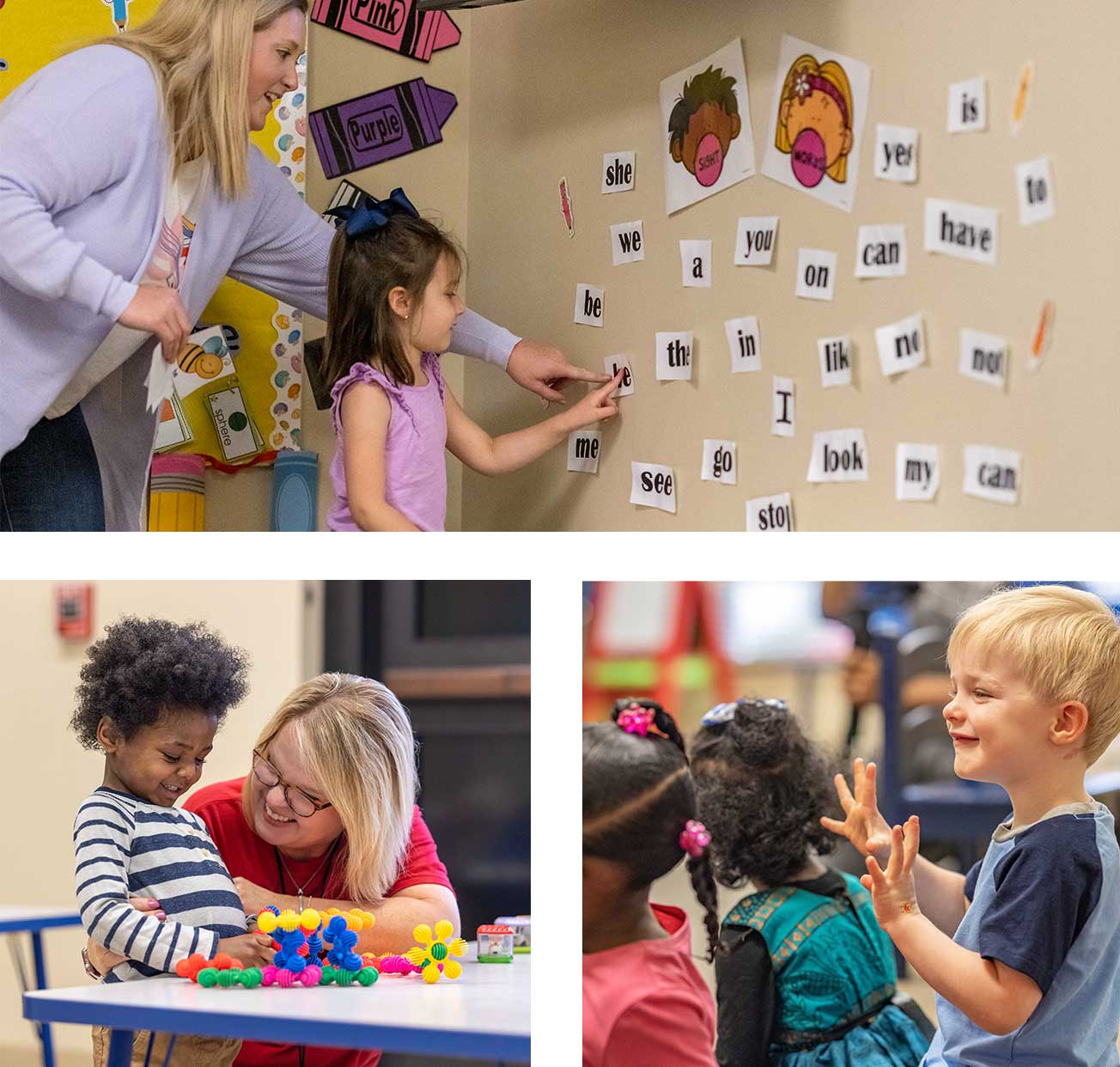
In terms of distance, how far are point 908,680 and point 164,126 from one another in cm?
127

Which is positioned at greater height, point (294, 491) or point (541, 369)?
point (541, 369)

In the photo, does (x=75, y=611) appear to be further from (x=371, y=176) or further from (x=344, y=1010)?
(x=371, y=176)

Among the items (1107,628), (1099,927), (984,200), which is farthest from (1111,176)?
(1099,927)

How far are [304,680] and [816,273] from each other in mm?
1034

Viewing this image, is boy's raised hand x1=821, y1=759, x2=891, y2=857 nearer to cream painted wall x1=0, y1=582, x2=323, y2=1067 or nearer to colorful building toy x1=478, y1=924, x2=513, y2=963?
colorful building toy x1=478, y1=924, x2=513, y2=963

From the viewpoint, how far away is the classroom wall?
5.36 ft

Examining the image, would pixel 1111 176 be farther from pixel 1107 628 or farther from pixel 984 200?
pixel 1107 628

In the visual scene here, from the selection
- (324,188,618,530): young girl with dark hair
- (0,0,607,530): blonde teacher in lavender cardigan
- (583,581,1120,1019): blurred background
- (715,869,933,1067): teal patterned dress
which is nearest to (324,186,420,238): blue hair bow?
(324,188,618,530): young girl with dark hair

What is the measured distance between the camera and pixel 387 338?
2.16 metres

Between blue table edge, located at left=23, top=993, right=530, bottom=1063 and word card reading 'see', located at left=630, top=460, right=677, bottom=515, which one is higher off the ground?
word card reading 'see', located at left=630, top=460, right=677, bottom=515

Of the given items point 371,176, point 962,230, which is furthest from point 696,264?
point 371,176

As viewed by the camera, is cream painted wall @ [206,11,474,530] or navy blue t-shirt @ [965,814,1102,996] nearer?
navy blue t-shirt @ [965,814,1102,996]

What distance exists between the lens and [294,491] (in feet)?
8.25

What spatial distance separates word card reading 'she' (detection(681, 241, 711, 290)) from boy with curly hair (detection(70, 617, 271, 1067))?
1.12m
